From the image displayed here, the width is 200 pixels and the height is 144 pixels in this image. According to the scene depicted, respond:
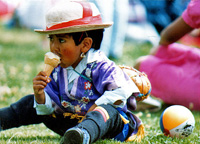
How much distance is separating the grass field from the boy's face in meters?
0.73

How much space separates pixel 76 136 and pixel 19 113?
1109mm

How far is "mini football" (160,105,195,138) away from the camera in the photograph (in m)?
3.38

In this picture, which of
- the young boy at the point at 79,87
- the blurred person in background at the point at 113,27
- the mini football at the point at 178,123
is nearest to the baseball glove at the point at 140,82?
the young boy at the point at 79,87

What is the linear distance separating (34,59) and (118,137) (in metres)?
5.66

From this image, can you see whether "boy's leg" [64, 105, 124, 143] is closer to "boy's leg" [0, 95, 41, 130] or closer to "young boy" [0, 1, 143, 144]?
"young boy" [0, 1, 143, 144]

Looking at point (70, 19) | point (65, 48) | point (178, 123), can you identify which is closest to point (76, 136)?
point (65, 48)

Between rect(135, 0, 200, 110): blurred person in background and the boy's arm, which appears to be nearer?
the boy's arm

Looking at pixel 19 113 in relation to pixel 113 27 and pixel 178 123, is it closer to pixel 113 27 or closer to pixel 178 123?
pixel 178 123

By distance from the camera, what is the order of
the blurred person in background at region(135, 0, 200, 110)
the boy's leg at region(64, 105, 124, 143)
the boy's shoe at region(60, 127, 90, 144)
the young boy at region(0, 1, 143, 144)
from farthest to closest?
the blurred person in background at region(135, 0, 200, 110) → the young boy at region(0, 1, 143, 144) → the boy's leg at region(64, 105, 124, 143) → the boy's shoe at region(60, 127, 90, 144)

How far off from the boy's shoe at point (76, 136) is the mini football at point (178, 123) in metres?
1.04

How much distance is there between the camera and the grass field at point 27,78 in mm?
3392

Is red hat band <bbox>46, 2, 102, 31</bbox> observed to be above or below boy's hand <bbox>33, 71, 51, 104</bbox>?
above

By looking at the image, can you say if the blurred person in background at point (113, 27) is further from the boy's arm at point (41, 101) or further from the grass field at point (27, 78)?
the boy's arm at point (41, 101)

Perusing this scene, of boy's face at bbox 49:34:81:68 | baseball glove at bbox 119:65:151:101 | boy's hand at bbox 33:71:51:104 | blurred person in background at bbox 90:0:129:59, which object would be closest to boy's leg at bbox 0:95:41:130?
boy's hand at bbox 33:71:51:104
